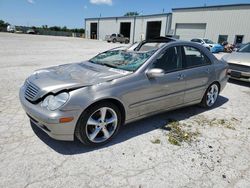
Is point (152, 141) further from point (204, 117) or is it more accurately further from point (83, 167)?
point (204, 117)

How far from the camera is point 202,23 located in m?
30.3

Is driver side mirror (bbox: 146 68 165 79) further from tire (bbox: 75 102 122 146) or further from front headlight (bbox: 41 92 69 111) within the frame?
front headlight (bbox: 41 92 69 111)

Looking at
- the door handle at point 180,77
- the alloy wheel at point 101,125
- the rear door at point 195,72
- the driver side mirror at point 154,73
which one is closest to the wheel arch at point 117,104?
the alloy wheel at point 101,125

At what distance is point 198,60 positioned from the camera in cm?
436

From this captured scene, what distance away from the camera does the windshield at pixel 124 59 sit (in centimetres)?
346

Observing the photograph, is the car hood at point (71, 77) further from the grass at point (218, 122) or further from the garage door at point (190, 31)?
the garage door at point (190, 31)

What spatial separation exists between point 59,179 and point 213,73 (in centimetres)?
378

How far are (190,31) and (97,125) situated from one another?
32332mm

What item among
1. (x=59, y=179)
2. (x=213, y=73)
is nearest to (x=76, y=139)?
(x=59, y=179)

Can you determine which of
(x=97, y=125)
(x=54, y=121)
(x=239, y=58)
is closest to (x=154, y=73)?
(x=97, y=125)

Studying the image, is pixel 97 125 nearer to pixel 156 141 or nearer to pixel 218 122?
pixel 156 141

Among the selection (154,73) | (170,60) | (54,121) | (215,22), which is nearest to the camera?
(54,121)

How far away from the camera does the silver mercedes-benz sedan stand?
2715mm

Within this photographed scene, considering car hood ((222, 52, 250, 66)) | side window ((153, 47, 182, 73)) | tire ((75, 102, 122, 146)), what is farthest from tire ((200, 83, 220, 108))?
car hood ((222, 52, 250, 66))
